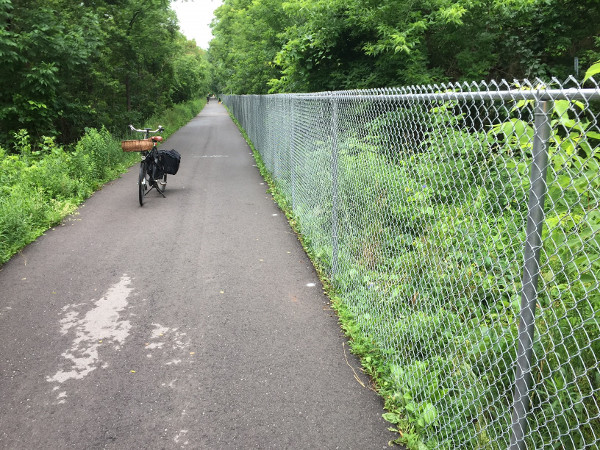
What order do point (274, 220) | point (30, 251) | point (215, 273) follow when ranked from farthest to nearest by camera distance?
point (274, 220)
point (30, 251)
point (215, 273)

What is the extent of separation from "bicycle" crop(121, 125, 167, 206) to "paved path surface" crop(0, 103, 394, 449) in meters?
1.82

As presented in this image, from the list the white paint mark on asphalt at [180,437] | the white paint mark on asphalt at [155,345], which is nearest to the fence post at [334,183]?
the white paint mark on asphalt at [155,345]

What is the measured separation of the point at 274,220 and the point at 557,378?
20.4 feet

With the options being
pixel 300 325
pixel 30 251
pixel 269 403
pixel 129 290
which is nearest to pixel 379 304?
pixel 300 325

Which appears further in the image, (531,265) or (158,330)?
(158,330)

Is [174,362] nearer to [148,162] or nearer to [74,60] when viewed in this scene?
[148,162]

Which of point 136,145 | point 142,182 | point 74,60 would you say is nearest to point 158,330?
point 142,182

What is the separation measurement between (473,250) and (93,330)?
3552mm

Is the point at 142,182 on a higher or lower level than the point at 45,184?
higher

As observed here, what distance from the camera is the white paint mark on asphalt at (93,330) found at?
3828 mm

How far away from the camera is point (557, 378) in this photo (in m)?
2.46

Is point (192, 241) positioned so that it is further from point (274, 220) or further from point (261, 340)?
point (261, 340)

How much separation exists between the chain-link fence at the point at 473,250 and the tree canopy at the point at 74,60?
10.6 meters

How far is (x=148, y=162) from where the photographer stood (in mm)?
9570
